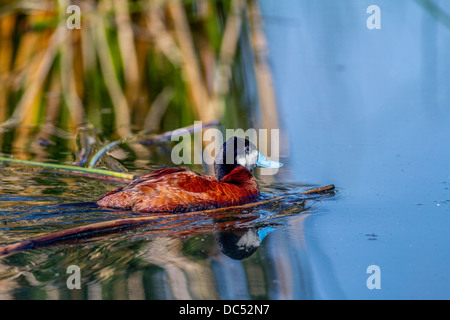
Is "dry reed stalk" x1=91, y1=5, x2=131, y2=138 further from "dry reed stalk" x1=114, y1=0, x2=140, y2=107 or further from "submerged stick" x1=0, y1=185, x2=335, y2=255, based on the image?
"submerged stick" x1=0, y1=185, x2=335, y2=255

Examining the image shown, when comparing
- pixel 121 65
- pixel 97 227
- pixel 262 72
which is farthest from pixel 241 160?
pixel 121 65

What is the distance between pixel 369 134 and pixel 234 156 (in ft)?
6.59

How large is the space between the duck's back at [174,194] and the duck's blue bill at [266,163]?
0.51 meters

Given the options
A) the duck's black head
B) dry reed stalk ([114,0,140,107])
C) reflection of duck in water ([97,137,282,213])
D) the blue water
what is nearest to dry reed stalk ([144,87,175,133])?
dry reed stalk ([114,0,140,107])

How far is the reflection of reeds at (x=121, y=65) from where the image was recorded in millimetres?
8828

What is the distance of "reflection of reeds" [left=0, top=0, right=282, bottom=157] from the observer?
29.0 feet

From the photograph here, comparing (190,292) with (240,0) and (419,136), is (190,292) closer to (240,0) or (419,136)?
(419,136)

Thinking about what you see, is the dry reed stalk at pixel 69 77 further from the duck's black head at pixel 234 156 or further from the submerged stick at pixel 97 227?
the submerged stick at pixel 97 227

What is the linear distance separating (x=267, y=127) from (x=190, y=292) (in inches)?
162

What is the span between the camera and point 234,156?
659cm

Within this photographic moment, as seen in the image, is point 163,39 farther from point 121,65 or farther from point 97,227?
point 97,227

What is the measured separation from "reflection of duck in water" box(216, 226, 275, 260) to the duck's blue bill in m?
1.28

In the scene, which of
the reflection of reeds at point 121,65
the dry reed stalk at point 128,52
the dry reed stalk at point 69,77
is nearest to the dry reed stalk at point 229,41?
the reflection of reeds at point 121,65
